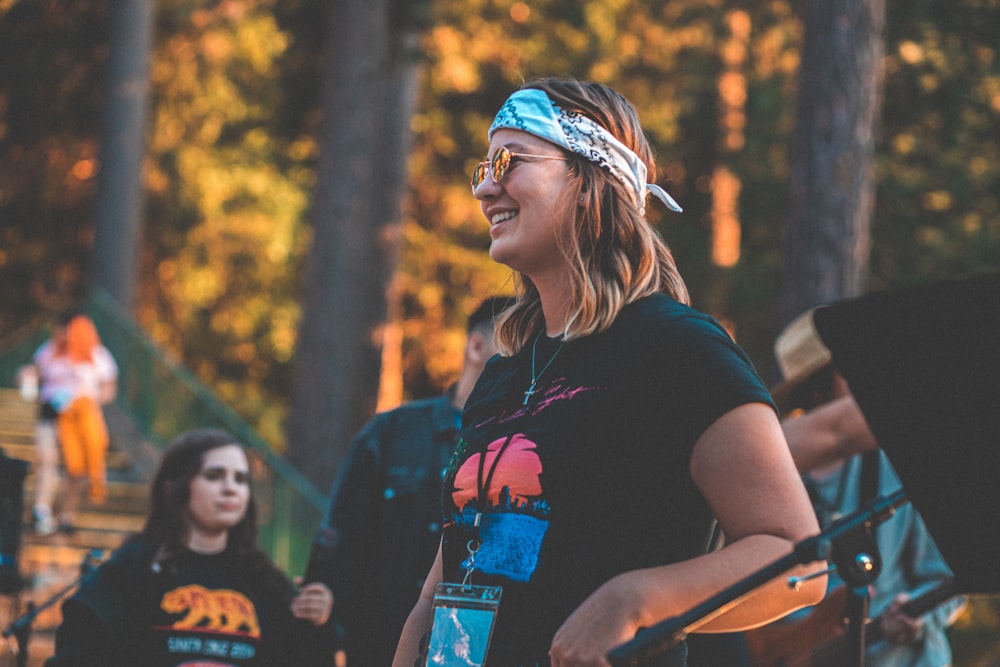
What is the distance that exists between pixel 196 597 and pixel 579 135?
3.50m

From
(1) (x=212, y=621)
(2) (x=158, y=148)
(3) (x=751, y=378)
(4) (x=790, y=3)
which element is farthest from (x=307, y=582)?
(2) (x=158, y=148)

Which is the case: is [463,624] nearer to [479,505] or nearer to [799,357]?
[479,505]

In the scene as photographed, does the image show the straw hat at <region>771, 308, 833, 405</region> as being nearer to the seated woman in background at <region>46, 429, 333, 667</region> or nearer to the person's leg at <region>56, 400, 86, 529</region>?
the seated woman in background at <region>46, 429, 333, 667</region>

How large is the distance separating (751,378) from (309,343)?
12618 mm

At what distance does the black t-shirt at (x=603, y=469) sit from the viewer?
221 centimetres

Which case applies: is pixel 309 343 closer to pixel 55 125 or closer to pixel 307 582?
pixel 307 582

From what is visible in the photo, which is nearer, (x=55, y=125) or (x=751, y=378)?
(x=751, y=378)

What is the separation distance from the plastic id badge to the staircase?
19.3 ft

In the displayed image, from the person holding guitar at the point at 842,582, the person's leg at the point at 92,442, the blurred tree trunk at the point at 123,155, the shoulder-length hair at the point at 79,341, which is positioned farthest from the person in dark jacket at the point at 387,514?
the blurred tree trunk at the point at 123,155

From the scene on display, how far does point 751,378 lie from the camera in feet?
7.13

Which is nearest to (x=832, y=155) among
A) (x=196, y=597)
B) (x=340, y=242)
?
(x=340, y=242)

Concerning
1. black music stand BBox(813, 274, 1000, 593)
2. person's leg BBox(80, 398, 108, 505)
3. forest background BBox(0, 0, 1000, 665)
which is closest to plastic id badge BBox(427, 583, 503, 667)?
black music stand BBox(813, 274, 1000, 593)

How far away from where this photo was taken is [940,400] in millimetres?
2182

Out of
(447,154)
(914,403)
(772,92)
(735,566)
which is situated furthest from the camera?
(447,154)
